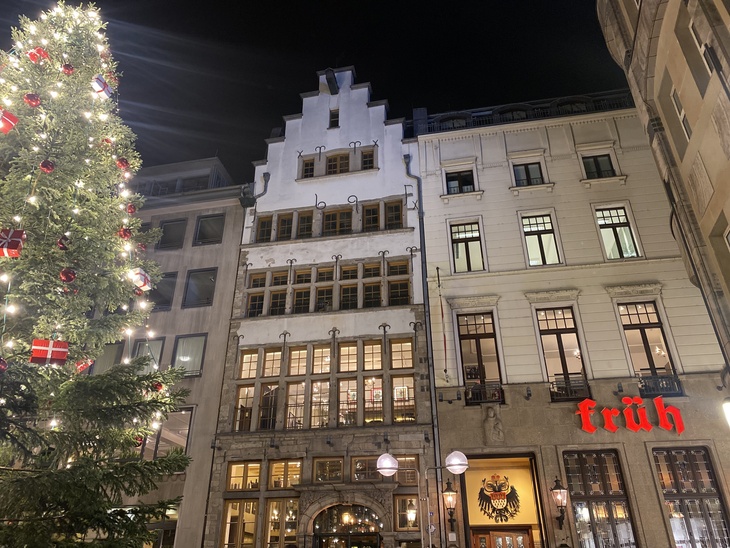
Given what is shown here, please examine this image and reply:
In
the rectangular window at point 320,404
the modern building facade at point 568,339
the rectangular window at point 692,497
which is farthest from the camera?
the rectangular window at point 320,404

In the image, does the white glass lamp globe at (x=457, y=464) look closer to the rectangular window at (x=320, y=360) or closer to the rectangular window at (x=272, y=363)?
the rectangular window at (x=320, y=360)

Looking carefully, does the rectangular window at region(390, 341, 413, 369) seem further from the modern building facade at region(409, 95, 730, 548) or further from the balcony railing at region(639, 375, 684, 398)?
the balcony railing at region(639, 375, 684, 398)

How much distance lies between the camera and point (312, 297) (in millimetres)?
19016

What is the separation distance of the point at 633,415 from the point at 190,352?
15.0 metres

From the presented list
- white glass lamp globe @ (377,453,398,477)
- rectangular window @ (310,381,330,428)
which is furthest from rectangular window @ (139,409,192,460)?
white glass lamp globe @ (377,453,398,477)

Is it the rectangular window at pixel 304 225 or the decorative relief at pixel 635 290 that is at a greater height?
the rectangular window at pixel 304 225

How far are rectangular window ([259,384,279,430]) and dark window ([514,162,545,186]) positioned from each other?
1183cm

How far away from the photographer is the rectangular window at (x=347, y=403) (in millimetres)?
16828

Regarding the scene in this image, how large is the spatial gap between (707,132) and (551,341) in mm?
8128

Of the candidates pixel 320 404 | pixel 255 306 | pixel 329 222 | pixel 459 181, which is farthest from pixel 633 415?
pixel 255 306

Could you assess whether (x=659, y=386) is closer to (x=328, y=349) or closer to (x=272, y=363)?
(x=328, y=349)

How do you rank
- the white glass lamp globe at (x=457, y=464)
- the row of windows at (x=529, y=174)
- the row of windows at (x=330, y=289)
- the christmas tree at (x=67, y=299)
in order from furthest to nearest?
the row of windows at (x=529, y=174)
the row of windows at (x=330, y=289)
the white glass lamp globe at (x=457, y=464)
the christmas tree at (x=67, y=299)

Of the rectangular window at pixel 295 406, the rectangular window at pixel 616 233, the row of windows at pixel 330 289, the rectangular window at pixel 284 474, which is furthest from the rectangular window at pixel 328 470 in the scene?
the rectangular window at pixel 616 233

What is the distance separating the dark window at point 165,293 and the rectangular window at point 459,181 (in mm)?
11600
